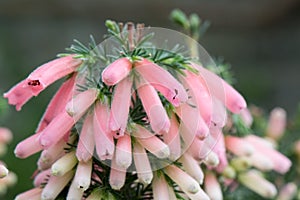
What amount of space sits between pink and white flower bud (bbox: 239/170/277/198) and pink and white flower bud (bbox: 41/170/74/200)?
60 centimetres

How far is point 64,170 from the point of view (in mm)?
1284

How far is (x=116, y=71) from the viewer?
1238mm

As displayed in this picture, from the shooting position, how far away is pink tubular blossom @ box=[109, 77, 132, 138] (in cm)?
122

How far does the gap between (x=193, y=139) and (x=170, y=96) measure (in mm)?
118

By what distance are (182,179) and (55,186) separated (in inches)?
10.3

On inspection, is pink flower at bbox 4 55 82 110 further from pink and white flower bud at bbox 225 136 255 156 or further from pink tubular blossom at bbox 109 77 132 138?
pink and white flower bud at bbox 225 136 255 156

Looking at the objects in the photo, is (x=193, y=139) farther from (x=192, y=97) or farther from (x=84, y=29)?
(x=84, y=29)

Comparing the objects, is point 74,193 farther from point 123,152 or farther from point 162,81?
point 162,81

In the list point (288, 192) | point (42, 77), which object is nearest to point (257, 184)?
point (288, 192)

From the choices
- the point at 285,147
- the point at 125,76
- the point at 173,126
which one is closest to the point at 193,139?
the point at 173,126

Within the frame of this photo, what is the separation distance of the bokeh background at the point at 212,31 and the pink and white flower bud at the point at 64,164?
5216mm

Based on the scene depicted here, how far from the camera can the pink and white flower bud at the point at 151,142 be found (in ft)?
4.09

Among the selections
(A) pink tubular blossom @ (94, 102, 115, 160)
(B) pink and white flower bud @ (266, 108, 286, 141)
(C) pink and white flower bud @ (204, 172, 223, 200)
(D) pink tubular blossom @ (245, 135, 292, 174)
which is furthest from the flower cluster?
(B) pink and white flower bud @ (266, 108, 286, 141)

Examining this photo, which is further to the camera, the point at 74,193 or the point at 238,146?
the point at 238,146
